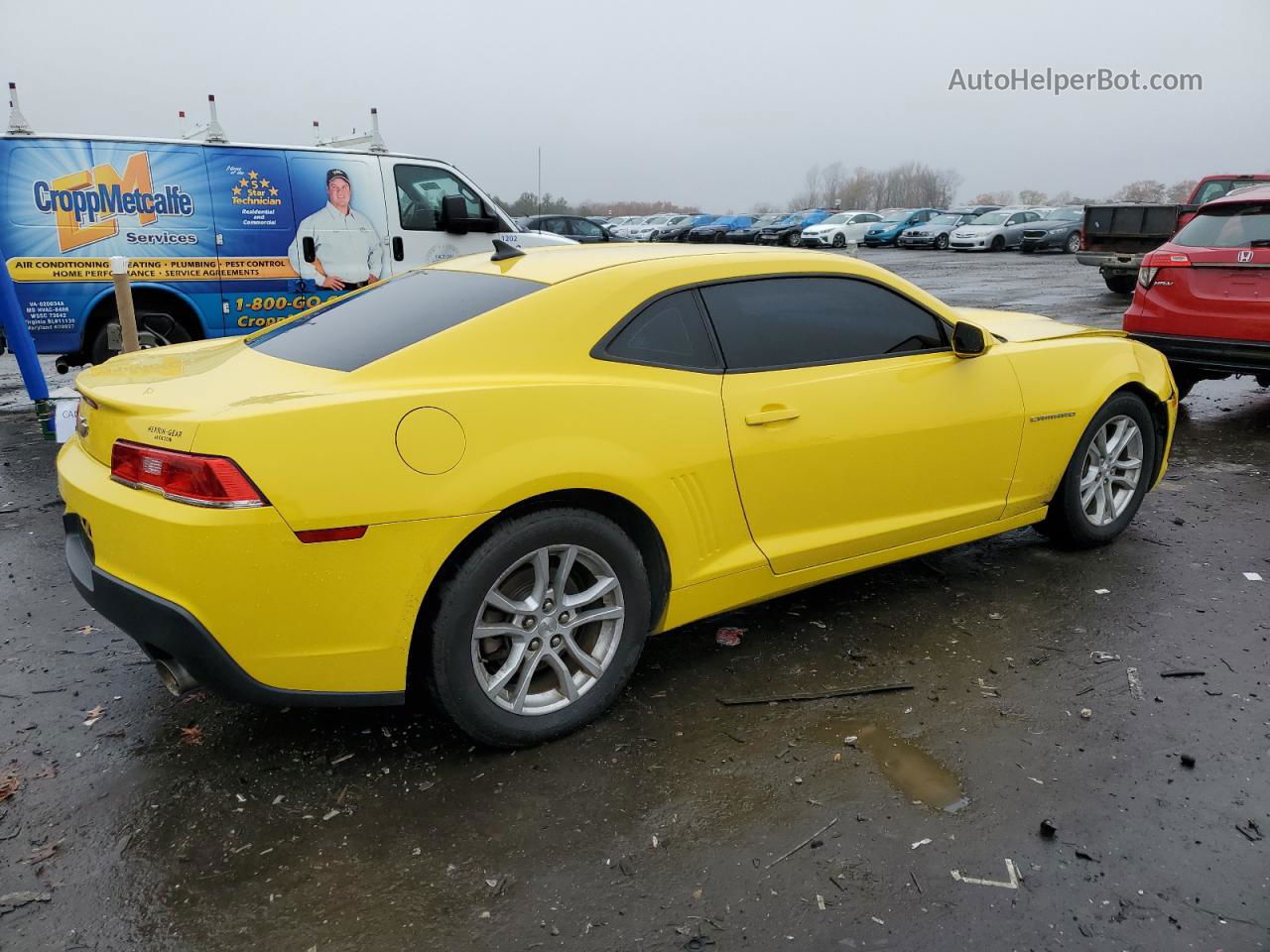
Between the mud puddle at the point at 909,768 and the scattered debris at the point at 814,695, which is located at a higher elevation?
the scattered debris at the point at 814,695

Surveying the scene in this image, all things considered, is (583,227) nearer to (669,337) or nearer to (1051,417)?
(1051,417)

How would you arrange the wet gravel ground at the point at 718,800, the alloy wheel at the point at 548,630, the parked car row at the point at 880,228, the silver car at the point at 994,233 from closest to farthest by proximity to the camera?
the wet gravel ground at the point at 718,800, the alloy wheel at the point at 548,630, the parked car row at the point at 880,228, the silver car at the point at 994,233

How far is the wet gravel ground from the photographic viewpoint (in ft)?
7.62

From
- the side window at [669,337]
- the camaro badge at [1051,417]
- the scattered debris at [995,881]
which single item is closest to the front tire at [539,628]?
the side window at [669,337]

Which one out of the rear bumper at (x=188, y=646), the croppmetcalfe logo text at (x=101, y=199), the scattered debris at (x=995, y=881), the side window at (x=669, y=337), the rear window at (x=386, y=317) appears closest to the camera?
the scattered debris at (x=995, y=881)

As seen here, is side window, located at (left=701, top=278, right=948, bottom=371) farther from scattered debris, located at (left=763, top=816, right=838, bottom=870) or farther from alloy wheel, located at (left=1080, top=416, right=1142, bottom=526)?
scattered debris, located at (left=763, top=816, right=838, bottom=870)

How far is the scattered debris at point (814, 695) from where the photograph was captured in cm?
334

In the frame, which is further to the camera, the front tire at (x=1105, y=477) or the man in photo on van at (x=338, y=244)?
the man in photo on van at (x=338, y=244)

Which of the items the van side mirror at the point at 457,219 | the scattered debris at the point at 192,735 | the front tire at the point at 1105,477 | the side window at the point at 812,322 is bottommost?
the scattered debris at the point at 192,735

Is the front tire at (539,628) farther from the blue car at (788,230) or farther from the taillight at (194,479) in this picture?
the blue car at (788,230)

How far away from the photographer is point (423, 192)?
9164 mm

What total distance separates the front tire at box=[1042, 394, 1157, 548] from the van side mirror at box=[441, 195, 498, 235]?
6359mm

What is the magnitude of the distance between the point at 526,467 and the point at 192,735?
145 cm

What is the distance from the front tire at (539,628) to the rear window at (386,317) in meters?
0.75
